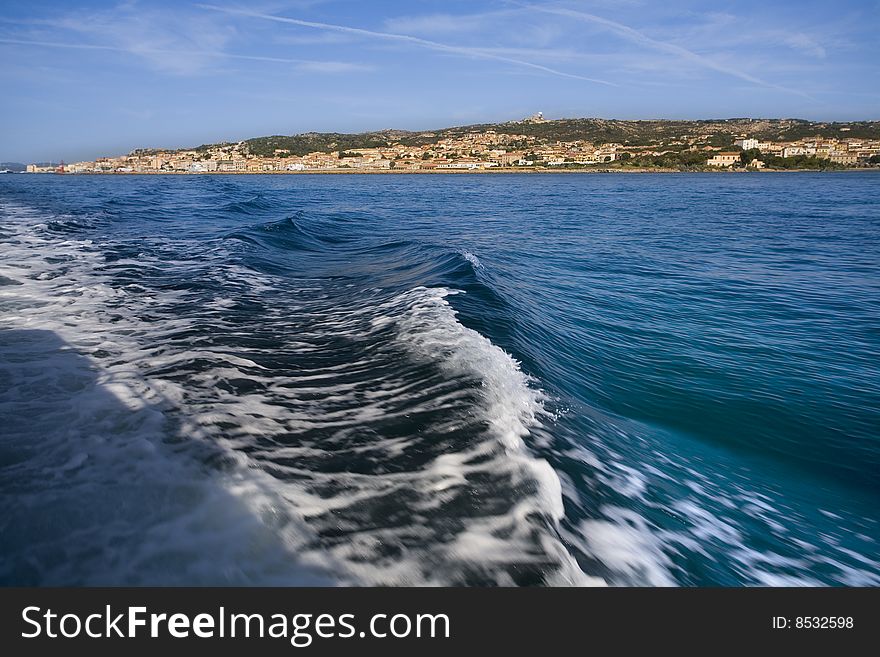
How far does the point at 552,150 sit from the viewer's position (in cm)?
11325

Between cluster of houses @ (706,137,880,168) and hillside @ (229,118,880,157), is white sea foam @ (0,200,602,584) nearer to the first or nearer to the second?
cluster of houses @ (706,137,880,168)

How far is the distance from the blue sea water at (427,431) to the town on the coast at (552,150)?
9123 cm

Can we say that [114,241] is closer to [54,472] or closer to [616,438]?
[54,472]

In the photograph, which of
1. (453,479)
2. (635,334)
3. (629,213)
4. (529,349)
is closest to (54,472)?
(453,479)

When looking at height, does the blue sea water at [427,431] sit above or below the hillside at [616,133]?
below

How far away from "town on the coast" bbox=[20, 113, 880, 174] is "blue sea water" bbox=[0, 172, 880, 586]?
299 ft

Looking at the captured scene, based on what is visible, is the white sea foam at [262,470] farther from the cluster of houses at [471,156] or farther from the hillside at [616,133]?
the hillside at [616,133]

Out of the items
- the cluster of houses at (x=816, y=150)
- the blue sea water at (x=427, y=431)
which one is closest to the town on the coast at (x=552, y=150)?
the cluster of houses at (x=816, y=150)

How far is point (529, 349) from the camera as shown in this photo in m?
5.37

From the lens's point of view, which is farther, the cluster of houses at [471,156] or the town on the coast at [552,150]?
the cluster of houses at [471,156]

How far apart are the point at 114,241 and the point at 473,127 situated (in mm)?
169394

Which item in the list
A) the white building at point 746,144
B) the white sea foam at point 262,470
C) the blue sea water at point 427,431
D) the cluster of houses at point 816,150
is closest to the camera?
the white sea foam at point 262,470

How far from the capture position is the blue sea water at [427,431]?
2.40 m

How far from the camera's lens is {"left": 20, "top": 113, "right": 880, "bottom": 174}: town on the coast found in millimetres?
87938
